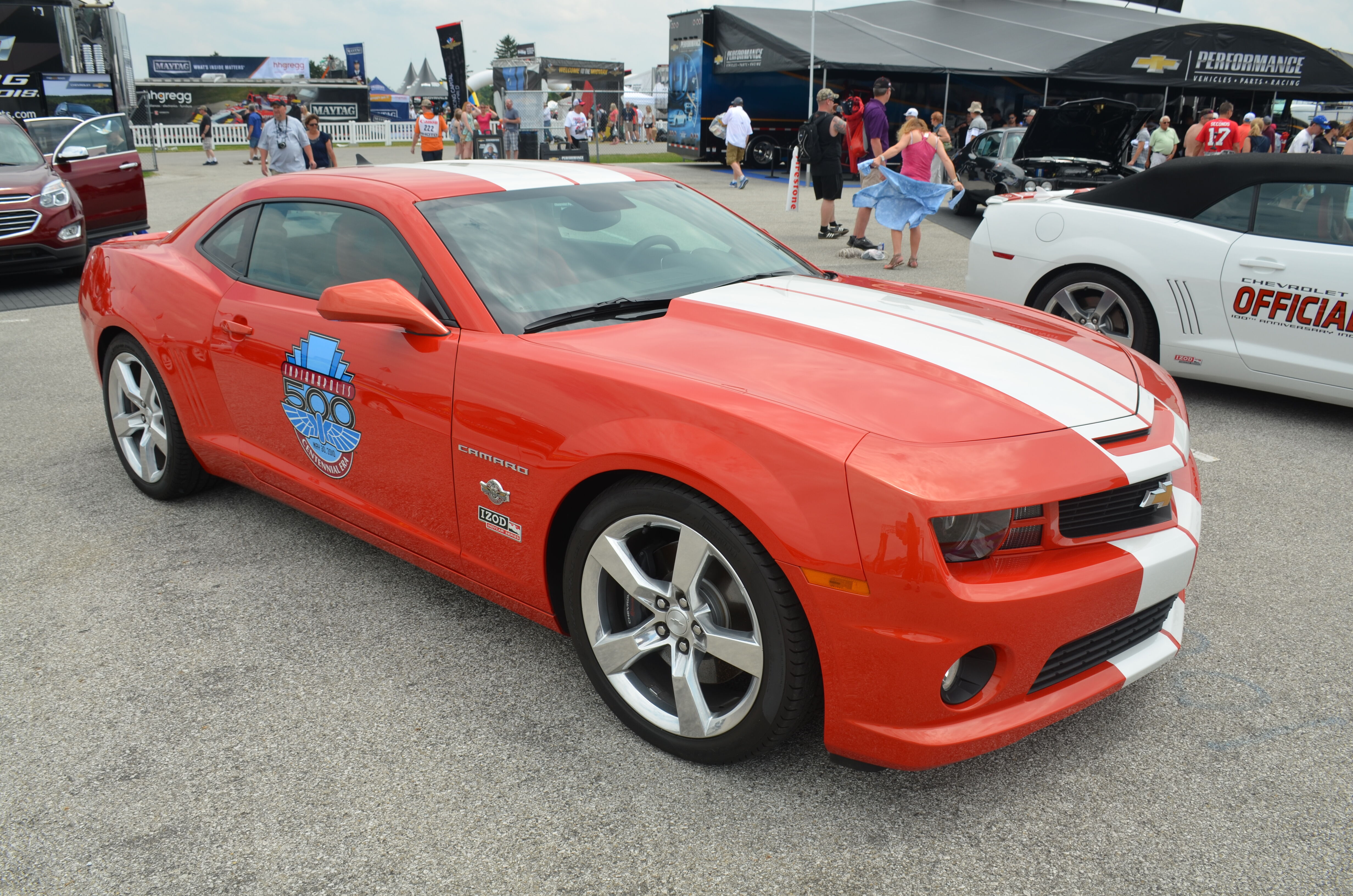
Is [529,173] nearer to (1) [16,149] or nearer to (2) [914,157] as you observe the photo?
(2) [914,157]

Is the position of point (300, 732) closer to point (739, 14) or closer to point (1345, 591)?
point (1345, 591)

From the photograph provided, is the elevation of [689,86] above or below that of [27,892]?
above

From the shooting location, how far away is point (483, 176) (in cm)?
326

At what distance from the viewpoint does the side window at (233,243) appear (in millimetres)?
3477

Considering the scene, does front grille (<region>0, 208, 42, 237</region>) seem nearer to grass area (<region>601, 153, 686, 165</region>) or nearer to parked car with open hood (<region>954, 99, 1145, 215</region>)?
parked car with open hood (<region>954, 99, 1145, 215</region>)

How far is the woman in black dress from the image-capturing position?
13.8 m

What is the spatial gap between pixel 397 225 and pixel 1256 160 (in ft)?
15.2

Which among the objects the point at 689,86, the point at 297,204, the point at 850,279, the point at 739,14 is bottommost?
the point at 850,279

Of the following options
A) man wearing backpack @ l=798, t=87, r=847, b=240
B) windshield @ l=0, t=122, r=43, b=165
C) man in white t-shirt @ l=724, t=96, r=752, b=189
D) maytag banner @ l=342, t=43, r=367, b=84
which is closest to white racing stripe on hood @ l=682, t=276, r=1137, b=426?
man wearing backpack @ l=798, t=87, r=847, b=240

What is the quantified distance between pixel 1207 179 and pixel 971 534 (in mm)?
4357

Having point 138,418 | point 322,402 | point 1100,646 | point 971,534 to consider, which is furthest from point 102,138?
point 1100,646

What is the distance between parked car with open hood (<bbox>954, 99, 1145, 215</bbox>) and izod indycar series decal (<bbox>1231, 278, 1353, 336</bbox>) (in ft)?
28.0

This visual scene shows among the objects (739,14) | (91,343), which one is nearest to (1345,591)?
(91,343)

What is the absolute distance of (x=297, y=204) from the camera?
335 centimetres
